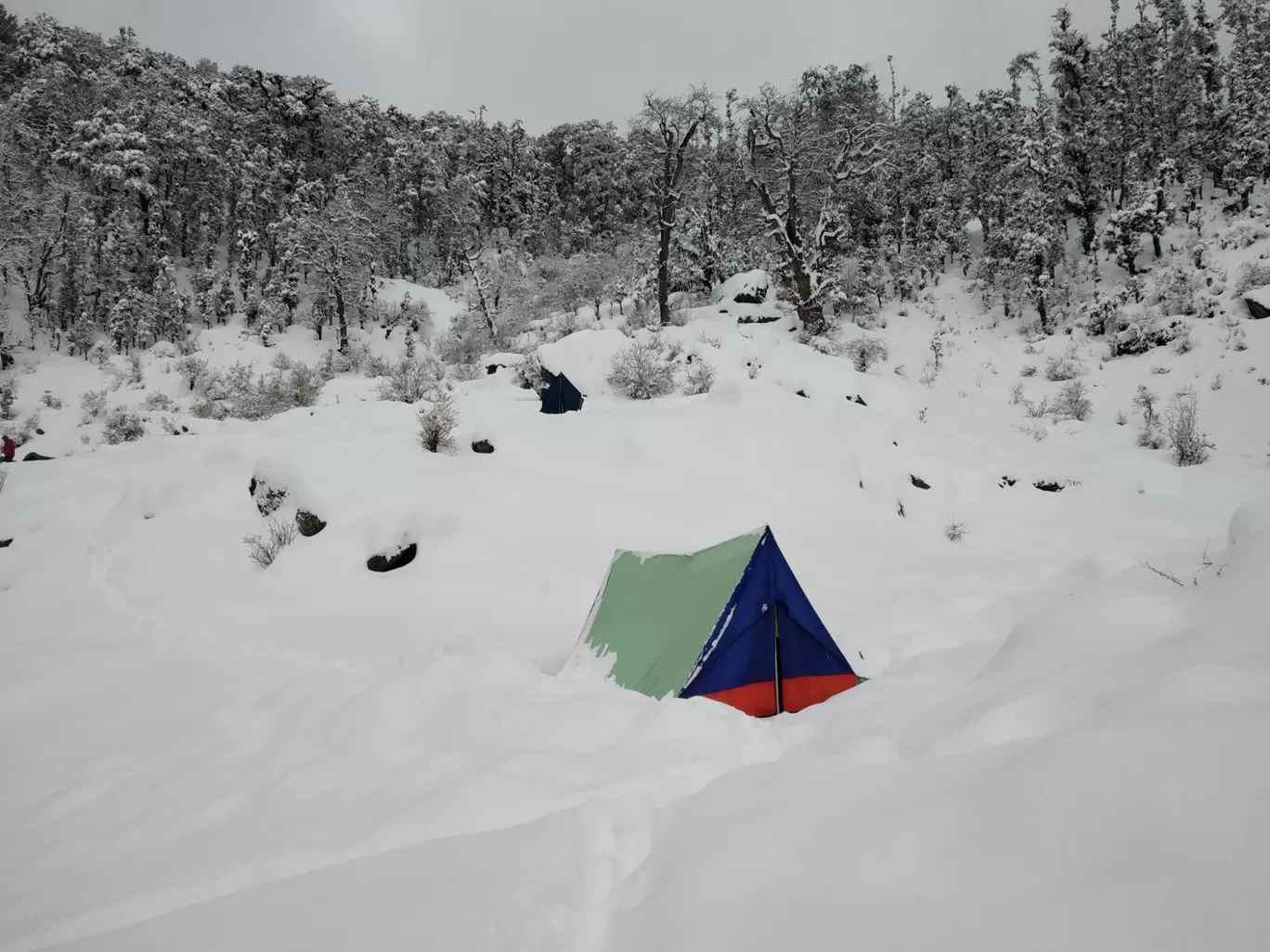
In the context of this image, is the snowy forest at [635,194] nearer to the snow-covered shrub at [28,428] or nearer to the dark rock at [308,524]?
the snow-covered shrub at [28,428]

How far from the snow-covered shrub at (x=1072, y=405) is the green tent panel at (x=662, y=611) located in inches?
494

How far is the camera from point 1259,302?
13.8 metres

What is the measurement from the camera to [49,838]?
7.75 feet

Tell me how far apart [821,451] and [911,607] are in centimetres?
450

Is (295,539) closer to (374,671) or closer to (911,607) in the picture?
(374,671)

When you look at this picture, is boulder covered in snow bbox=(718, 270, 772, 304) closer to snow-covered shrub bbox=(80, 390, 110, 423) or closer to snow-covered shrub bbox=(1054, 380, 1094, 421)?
snow-covered shrub bbox=(1054, 380, 1094, 421)

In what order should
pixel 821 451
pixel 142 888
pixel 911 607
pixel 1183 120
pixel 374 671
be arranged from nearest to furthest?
pixel 142 888 < pixel 374 671 < pixel 911 607 < pixel 821 451 < pixel 1183 120

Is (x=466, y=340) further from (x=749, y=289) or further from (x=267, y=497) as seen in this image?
(x=267, y=497)

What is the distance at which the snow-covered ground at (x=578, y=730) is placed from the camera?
1293 millimetres

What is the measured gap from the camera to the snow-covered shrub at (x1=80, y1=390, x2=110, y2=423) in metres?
17.6

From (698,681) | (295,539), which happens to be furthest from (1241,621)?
(295,539)

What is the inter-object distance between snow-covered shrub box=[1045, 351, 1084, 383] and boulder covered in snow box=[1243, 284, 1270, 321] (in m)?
3.57

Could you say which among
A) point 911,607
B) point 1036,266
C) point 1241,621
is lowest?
point 911,607

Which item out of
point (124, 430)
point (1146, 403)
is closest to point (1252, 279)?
point (1146, 403)
